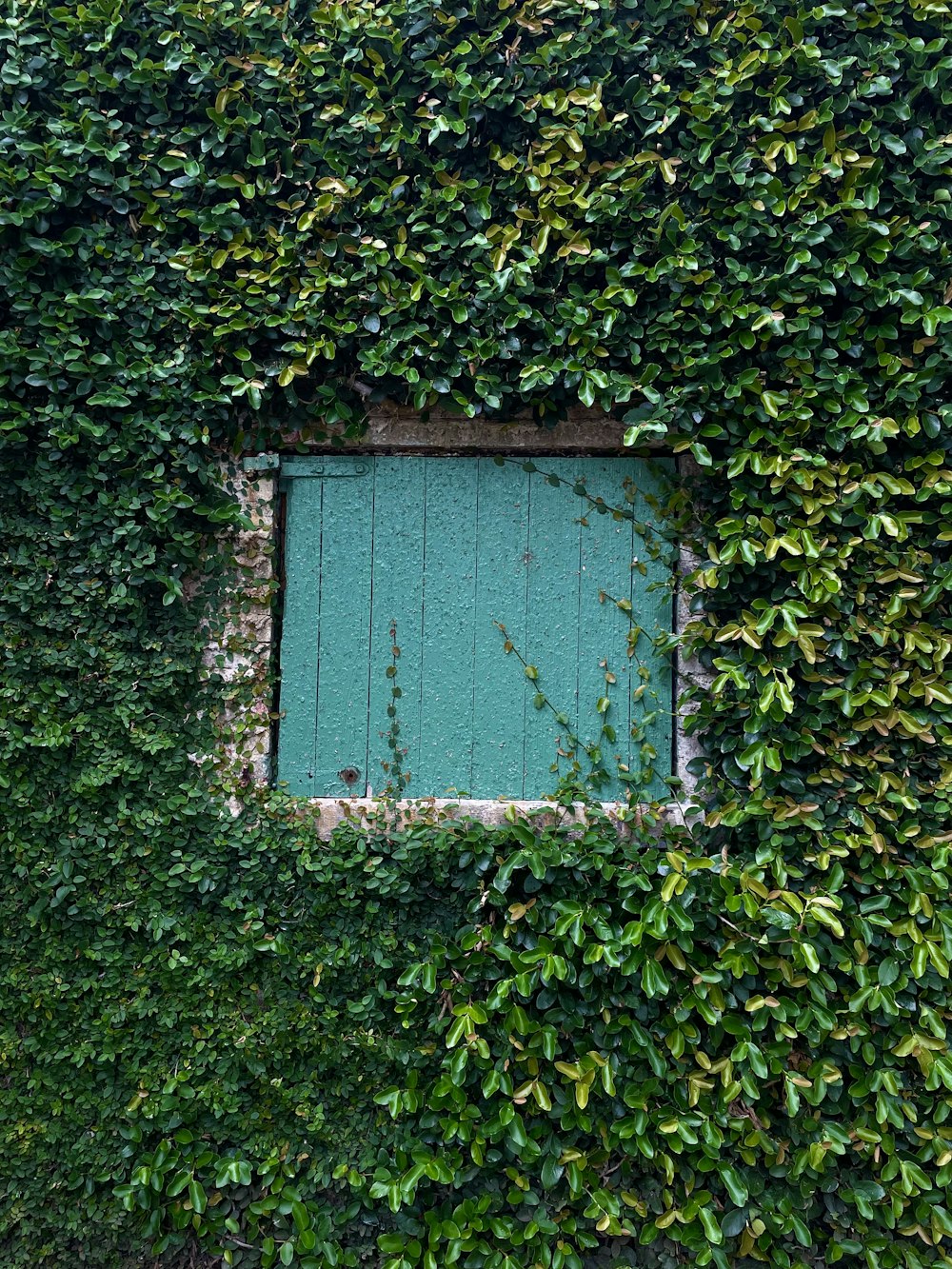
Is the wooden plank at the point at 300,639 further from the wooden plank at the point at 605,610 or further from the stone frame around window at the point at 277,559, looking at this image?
the wooden plank at the point at 605,610

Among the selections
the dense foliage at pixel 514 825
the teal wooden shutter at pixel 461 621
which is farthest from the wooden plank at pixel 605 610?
the dense foliage at pixel 514 825

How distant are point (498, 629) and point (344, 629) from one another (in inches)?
21.2

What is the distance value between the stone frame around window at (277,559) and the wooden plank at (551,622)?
12cm

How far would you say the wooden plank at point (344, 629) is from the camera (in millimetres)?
2387

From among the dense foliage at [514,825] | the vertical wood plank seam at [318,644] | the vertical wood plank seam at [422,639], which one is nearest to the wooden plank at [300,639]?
the vertical wood plank seam at [318,644]

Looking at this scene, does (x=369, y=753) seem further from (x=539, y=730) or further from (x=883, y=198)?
(x=883, y=198)

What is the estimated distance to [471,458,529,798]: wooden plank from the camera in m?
2.36

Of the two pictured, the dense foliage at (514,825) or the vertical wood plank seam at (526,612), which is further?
the vertical wood plank seam at (526,612)

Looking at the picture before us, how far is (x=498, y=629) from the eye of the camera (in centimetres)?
238

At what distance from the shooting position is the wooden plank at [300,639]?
7.87 feet

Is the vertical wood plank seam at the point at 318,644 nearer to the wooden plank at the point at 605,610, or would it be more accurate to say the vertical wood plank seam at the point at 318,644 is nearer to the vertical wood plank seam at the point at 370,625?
the vertical wood plank seam at the point at 370,625

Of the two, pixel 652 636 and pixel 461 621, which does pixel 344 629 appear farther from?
pixel 652 636

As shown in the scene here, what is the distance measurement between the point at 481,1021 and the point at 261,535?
1.70 metres

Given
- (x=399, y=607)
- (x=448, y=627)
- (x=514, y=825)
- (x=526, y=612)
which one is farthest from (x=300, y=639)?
(x=514, y=825)
